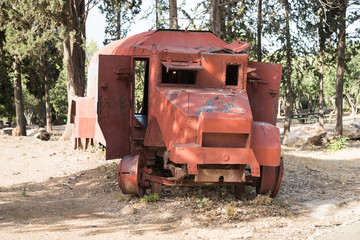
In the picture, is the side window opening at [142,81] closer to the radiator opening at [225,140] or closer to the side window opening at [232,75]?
the side window opening at [232,75]

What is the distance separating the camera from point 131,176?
7531mm

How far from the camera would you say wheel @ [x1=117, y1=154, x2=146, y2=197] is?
24.7ft

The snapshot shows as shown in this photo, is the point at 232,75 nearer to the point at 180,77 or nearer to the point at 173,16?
the point at 180,77

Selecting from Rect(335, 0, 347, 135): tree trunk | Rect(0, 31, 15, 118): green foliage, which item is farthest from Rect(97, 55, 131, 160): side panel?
Rect(0, 31, 15, 118): green foliage

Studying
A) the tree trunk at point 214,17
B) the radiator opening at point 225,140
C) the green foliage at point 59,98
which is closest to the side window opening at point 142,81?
the radiator opening at point 225,140

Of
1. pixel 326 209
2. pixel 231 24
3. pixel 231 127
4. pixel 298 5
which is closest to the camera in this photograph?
pixel 231 127

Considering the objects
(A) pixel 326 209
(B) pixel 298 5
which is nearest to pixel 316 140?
(B) pixel 298 5

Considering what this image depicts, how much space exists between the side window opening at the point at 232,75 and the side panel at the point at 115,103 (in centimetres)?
196

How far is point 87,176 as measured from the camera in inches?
395

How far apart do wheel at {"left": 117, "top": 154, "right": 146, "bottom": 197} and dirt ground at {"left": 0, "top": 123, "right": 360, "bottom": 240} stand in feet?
0.92

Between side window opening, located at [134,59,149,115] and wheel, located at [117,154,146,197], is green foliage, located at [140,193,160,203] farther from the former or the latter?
side window opening, located at [134,59,149,115]

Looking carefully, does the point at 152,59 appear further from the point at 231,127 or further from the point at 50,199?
the point at 50,199

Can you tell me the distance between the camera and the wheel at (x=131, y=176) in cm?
754

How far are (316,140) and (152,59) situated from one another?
13506 millimetres
